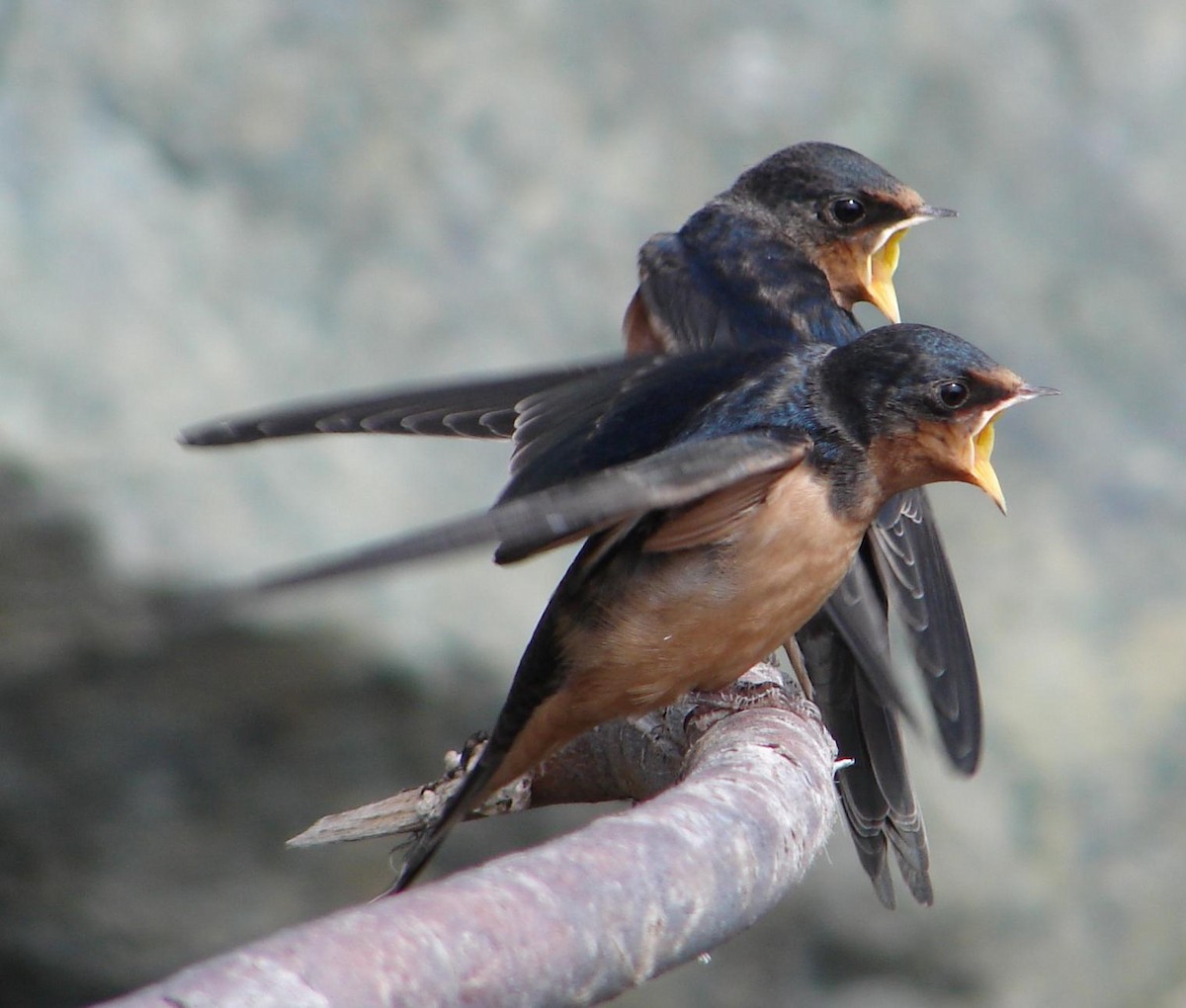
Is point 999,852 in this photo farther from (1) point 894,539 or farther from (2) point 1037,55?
(2) point 1037,55

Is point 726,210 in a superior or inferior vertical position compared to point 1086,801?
superior

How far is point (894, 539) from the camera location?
3.41 meters

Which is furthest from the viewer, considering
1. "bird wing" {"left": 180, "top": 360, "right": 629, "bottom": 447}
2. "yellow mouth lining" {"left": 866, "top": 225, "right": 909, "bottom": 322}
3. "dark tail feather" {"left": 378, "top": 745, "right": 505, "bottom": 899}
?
"yellow mouth lining" {"left": 866, "top": 225, "right": 909, "bottom": 322}

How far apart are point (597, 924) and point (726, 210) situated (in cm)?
279

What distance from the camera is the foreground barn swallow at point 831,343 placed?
2836 millimetres

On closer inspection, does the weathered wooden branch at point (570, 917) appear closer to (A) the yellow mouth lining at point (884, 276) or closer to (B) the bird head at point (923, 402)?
(B) the bird head at point (923, 402)

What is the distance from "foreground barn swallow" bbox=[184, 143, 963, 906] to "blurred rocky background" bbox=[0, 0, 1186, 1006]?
1.17 metres

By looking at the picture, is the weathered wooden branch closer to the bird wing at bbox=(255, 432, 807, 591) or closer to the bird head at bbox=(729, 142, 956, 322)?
the bird wing at bbox=(255, 432, 807, 591)

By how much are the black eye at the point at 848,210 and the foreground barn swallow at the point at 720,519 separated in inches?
52.8

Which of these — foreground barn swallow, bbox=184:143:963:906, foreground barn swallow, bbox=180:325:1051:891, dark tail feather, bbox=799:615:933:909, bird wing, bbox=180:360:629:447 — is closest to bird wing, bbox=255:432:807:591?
foreground barn swallow, bbox=180:325:1051:891

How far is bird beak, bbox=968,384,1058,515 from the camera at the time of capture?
8.65ft

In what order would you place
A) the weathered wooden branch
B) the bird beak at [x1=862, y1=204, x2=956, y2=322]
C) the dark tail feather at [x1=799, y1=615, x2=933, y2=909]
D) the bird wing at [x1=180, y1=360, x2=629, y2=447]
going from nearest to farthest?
the weathered wooden branch < the bird wing at [x1=180, y1=360, x2=629, y2=447] < the dark tail feather at [x1=799, y1=615, x2=933, y2=909] < the bird beak at [x1=862, y1=204, x2=956, y2=322]

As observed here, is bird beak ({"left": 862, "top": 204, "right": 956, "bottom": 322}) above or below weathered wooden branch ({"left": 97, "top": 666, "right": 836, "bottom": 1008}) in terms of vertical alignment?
above

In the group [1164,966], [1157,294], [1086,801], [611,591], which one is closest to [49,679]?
[611,591]
